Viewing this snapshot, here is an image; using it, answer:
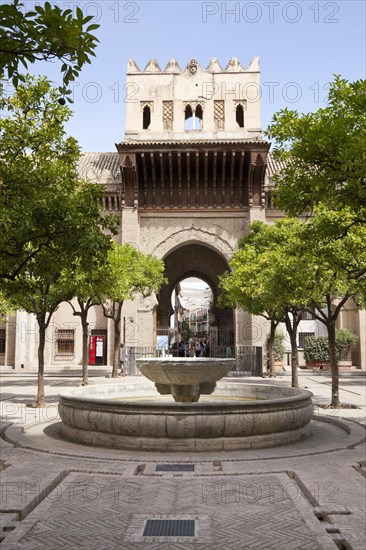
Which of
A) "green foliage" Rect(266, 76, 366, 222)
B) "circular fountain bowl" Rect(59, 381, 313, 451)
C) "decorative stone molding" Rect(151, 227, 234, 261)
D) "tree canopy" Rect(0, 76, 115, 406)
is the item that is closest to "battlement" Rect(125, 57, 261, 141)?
"decorative stone molding" Rect(151, 227, 234, 261)

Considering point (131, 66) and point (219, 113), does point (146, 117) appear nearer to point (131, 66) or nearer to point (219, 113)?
point (131, 66)

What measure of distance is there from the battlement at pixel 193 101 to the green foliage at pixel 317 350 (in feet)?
41.2

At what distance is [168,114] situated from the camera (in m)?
31.4

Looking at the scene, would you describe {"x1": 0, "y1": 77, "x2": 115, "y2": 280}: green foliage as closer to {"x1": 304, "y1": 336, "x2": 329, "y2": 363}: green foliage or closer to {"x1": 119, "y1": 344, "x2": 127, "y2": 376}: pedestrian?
{"x1": 119, "y1": 344, "x2": 127, "y2": 376}: pedestrian

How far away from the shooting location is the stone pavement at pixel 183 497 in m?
4.38

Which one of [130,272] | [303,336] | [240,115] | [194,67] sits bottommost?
[303,336]

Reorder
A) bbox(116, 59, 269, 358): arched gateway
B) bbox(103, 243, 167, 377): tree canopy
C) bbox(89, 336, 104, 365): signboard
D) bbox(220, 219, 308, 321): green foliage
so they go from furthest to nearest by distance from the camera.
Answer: bbox(89, 336, 104, 365): signboard, bbox(116, 59, 269, 358): arched gateway, bbox(103, 243, 167, 377): tree canopy, bbox(220, 219, 308, 321): green foliage

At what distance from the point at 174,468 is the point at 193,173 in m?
25.5

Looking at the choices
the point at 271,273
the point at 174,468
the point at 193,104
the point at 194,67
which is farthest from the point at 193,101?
the point at 174,468

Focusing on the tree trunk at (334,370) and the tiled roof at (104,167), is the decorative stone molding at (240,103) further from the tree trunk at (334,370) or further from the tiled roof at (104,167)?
the tree trunk at (334,370)

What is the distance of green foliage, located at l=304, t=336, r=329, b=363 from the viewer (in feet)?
102

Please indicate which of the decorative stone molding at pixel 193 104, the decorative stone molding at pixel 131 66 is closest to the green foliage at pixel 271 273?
the decorative stone molding at pixel 193 104

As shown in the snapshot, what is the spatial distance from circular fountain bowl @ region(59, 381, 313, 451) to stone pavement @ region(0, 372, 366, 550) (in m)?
0.19

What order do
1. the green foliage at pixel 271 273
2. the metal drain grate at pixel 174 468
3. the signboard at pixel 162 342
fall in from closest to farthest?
1. the metal drain grate at pixel 174 468
2. the green foliage at pixel 271 273
3. the signboard at pixel 162 342
